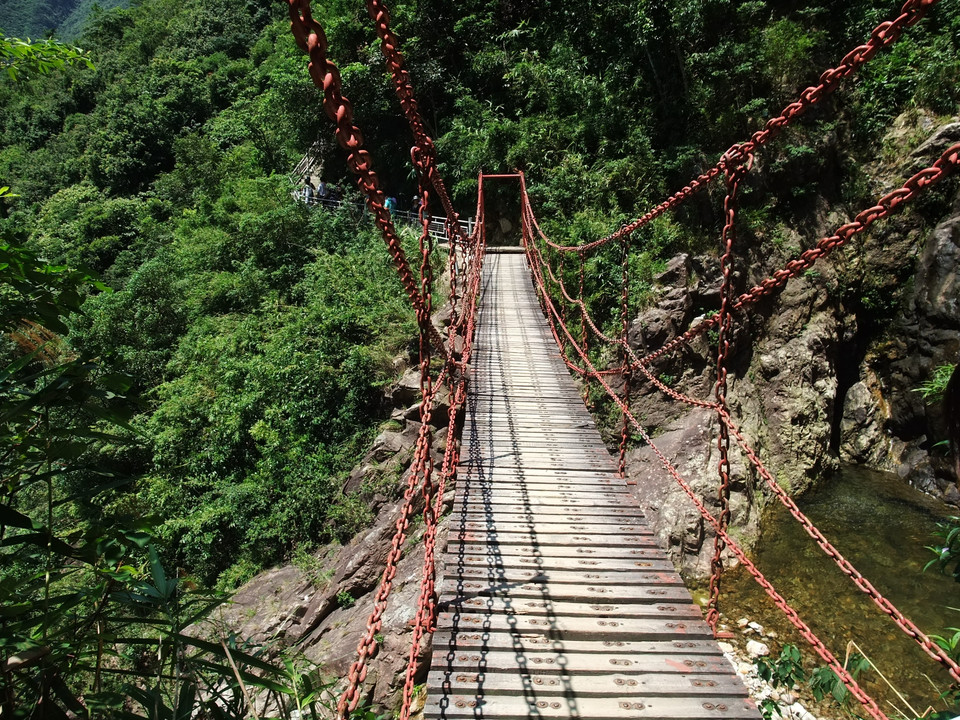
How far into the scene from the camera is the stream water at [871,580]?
4.04m

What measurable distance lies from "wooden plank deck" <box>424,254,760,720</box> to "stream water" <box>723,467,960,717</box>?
7.74 ft

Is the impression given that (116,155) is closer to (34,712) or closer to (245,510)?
(245,510)

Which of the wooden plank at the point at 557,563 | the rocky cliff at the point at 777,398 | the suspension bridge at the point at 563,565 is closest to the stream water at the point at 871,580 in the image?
the rocky cliff at the point at 777,398

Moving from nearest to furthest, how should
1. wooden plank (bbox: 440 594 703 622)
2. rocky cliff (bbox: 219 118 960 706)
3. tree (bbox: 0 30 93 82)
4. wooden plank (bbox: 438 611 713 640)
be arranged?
tree (bbox: 0 30 93 82) < wooden plank (bbox: 438 611 713 640) < wooden plank (bbox: 440 594 703 622) < rocky cliff (bbox: 219 118 960 706)

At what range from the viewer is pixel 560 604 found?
2.55 meters

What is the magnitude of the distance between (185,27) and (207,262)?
87.7 feet

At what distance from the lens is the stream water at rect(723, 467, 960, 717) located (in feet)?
13.2

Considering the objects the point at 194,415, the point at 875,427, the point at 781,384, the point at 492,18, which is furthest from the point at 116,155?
the point at 875,427

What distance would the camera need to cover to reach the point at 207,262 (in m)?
12.6

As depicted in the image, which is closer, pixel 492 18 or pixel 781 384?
pixel 781 384

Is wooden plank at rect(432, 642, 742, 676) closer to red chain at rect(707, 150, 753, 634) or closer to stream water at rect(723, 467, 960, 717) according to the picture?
red chain at rect(707, 150, 753, 634)

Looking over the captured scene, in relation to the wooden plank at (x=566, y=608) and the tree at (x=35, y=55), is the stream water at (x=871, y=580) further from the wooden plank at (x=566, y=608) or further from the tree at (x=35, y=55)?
the tree at (x=35, y=55)

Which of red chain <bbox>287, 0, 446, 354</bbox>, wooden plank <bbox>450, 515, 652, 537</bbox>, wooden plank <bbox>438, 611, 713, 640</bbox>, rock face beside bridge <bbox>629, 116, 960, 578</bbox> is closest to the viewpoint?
red chain <bbox>287, 0, 446, 354</bbox>

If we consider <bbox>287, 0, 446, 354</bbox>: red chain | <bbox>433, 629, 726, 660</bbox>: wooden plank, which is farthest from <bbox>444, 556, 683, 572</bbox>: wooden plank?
<bbox>287, 0, 446, 354</bbox>: red chain
